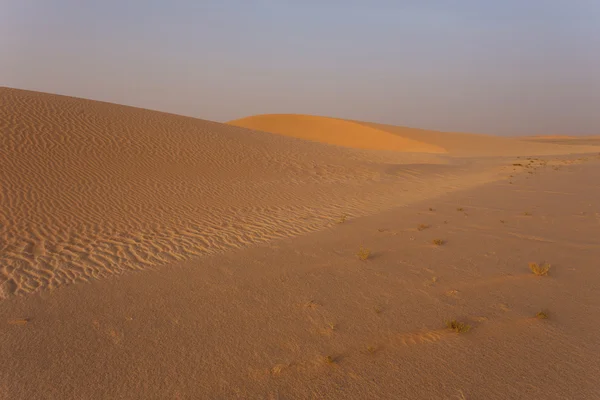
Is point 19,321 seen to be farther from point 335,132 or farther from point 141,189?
point 335,132

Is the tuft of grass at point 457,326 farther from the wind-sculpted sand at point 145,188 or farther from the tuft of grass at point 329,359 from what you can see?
the wind-sculpted sand at point 145,188

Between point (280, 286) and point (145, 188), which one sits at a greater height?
point (145, 188)

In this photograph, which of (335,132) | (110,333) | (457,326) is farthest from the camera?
(335,132)

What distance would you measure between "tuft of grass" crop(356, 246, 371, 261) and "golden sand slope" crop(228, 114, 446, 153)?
34.2 metres

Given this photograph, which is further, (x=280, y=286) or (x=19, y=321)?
(x=280, y=286)

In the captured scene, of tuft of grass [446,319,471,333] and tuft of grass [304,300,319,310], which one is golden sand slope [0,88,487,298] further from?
tuft of grass [446,319,471,333]

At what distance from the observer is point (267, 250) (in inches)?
272

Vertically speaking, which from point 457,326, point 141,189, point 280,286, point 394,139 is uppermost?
point 394,139

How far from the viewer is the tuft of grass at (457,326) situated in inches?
157

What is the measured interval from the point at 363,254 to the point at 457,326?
7.84ft

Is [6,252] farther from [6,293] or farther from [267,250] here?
[267,250]

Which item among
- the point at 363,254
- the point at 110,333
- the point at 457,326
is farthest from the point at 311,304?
the point at 110,333

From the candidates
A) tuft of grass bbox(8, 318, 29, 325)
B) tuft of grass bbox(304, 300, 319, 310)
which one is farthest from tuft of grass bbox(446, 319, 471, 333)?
tuft of grass bbox(8, 318, 29, 325)

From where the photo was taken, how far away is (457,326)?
4.02m
